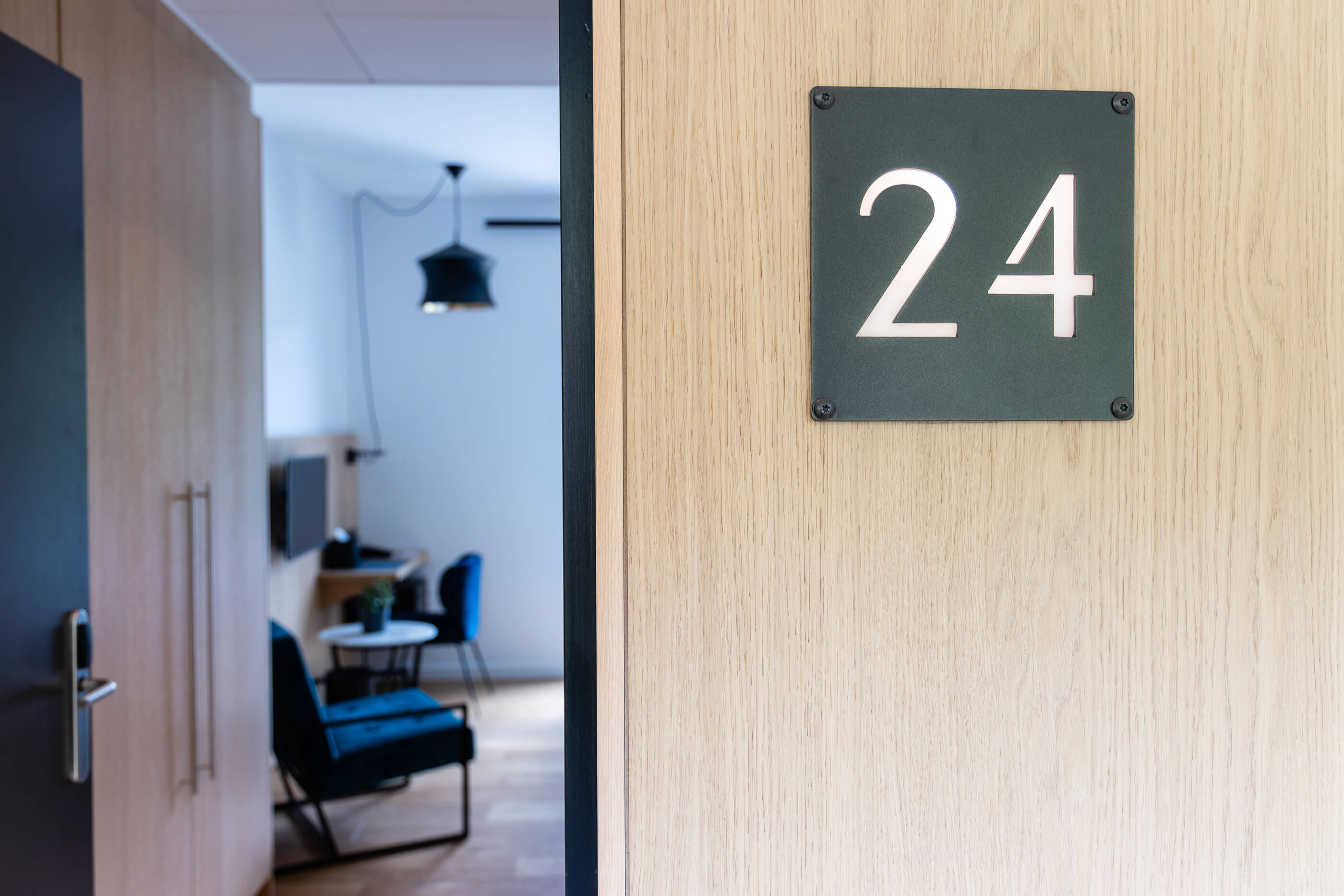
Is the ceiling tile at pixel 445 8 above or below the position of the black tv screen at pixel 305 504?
above

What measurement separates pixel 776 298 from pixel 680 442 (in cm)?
16

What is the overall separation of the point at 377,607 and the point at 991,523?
11.6 ft

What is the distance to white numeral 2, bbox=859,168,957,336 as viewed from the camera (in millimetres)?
824

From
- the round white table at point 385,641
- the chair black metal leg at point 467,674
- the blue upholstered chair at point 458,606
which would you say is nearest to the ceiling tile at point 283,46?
the round white table at point 385,641

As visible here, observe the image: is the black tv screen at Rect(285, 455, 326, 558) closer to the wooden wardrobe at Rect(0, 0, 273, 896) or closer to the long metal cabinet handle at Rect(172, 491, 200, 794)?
the wooden wardrobe at Rect(0, 0, 273, 896)

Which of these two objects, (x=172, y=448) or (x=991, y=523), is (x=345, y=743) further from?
(x=991, y=523)

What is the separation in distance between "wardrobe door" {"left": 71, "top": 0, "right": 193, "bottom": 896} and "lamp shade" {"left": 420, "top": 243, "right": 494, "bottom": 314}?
8.07 feet

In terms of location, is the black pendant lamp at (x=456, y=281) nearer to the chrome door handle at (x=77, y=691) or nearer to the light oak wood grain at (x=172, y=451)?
the light oak wood grain at (x=172, y=451)

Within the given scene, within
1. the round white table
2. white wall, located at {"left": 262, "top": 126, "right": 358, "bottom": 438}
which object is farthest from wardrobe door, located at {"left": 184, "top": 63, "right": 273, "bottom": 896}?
white wall, located at {"left": 262, "top": 126, "right": 358, "bottom": 438}

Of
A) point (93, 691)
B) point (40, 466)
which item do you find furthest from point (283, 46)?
point (93, 691)

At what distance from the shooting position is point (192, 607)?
211 cm

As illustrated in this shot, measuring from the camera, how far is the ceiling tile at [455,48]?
2180mm

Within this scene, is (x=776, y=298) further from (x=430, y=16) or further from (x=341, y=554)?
(x=341, y=554)

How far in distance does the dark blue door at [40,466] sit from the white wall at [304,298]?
2285 millimetres
